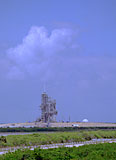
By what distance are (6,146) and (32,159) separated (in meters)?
15.7

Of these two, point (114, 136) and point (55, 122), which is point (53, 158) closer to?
point (114, 136)

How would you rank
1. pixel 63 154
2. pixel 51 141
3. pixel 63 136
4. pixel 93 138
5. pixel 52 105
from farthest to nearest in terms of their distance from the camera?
pixel 52 105 < pixel 93 138 < pixel 63 136 < pixel 51 141 < pixel 63 154

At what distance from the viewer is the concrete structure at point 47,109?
275 feet

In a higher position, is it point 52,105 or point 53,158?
point 52,105

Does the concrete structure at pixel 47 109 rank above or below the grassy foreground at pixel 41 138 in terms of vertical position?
above

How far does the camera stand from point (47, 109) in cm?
8356

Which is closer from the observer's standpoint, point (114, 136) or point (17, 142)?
point (17, 142)

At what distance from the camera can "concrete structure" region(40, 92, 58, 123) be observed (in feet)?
275

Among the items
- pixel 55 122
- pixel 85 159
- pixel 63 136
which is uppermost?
pixel 55 122

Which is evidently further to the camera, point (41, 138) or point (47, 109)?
point (47, 109)

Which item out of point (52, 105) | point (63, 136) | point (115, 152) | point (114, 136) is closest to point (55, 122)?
point (52, 105)

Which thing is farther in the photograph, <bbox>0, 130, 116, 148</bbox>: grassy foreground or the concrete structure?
the concrete structure

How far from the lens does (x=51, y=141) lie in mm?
39875

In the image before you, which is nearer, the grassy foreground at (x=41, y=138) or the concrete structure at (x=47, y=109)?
the grassy foreground at (x=41, y=138)
